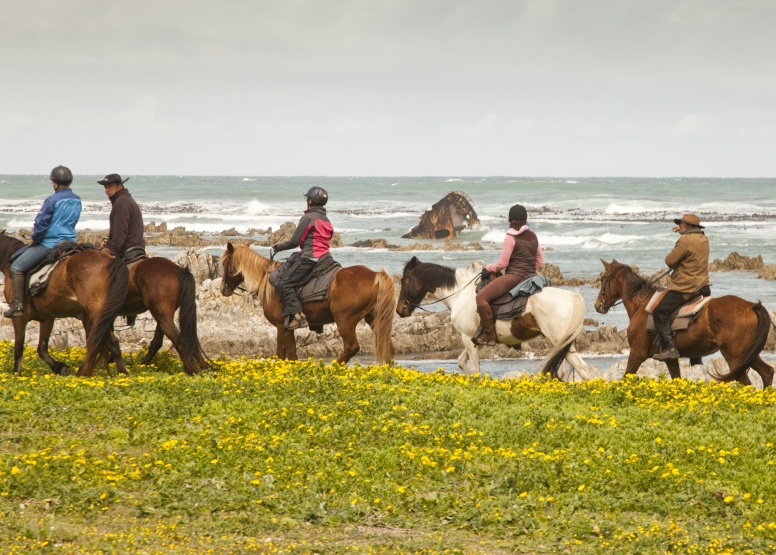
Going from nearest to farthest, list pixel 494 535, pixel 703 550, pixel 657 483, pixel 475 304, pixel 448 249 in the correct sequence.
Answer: pixel 703 550, pixel 494 535, pixel 657 483, pixel 475 304, pixel 448 249

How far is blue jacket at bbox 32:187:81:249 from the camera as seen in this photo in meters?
13.8

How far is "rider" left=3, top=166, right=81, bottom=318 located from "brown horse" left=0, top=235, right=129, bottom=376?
0.22m

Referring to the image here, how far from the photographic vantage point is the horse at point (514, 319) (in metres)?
15.6

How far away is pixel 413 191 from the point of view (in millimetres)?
137875

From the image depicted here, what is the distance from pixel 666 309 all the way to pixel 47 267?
35.1ft

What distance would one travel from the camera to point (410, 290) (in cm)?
1725

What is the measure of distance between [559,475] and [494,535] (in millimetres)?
1563

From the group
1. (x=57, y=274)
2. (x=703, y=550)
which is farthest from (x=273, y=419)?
(x=703, y=550)

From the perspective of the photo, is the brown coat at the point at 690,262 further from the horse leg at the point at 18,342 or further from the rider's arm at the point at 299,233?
the horse leg at the point at 18,342

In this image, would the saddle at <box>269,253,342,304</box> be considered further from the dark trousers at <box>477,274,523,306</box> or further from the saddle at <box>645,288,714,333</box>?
the saddle at <box>645,288,714,333</box>

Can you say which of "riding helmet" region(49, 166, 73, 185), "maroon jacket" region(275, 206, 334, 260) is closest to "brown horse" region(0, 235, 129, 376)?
"riding helmet" region(49, 166, 73, 185)

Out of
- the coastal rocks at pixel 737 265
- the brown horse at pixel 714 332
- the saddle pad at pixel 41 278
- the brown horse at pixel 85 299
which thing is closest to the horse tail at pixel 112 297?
the brown horse at pixel 85 299

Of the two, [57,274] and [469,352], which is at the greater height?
[57,274]

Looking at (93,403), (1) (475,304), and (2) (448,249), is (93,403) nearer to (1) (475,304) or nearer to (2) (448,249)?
(1) (475,304)
